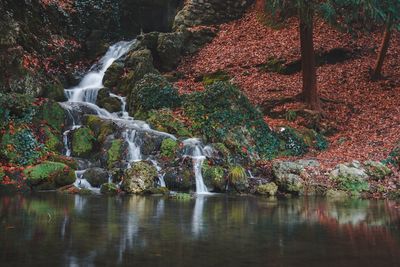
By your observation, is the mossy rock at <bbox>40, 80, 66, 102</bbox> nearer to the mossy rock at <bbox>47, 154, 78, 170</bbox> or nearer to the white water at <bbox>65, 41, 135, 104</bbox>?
the white water at <bbox>65, 41, 135, 104</bbox>

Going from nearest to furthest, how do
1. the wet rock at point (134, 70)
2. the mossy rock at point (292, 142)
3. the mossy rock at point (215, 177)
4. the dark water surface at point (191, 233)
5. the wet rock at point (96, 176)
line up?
the dark water surface at point (191, 233), the wet rock at point (96, 176), the mossy rock at point (215, 177), the mossy rock at point (292, 142), the wet rock at point (134, 70)

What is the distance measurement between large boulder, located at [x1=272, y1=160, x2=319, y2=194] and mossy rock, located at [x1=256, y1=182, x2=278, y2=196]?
0.29 metres

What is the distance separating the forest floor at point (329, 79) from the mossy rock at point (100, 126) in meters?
6.04

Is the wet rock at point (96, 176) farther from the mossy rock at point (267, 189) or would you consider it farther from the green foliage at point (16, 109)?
the mossy rock at point (267, 189)

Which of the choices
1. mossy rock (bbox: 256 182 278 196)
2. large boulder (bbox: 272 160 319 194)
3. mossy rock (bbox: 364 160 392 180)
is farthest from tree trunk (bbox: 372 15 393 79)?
mossy rock (bbox: 256 182 278 196)

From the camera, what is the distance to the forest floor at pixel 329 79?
1596cm

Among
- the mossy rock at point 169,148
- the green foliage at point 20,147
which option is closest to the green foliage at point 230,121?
the mossy rock at point 169,148

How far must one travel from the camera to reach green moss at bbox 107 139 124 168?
13.2 metres

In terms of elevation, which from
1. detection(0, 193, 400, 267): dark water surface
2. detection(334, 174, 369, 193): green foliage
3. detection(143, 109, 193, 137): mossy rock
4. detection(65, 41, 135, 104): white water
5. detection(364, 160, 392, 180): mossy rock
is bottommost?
detection(0, 193, 400, 267): dark water surface

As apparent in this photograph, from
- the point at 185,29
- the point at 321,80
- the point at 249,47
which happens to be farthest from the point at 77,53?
the point at 321,80

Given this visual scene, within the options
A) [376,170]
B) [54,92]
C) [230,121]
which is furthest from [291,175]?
[54,92]

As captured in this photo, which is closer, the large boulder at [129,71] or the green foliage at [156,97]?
the green foliage at [156,97]

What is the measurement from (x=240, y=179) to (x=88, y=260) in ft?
27.3

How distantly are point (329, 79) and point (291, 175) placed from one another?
927 cm
